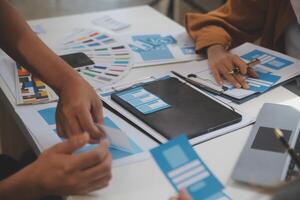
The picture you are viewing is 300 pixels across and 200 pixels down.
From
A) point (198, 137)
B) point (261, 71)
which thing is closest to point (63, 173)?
point (198, 137)

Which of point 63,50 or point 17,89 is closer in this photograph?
point 17,89

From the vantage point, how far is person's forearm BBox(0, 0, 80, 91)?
114cm

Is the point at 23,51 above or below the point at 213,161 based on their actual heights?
above

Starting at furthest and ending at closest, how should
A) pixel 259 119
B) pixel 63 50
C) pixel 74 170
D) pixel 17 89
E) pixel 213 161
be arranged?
pixel 63 50 → pixel 17 89 → pixel 259 119 → pixel 213 161 → pixel 74 170

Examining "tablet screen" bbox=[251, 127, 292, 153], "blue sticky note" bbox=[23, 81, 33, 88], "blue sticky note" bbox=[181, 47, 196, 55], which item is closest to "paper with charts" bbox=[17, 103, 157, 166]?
"blue sticky note" bbox=[23, 81, 33, 88]

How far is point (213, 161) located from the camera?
972 mm

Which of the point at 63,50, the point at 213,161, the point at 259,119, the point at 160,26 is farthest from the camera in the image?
the point at 160,26

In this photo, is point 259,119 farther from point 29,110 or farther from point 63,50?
point 63,50

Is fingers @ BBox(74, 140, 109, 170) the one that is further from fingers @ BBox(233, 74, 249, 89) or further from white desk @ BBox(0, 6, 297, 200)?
fingers @ BBox(233, 74, 249, 89)

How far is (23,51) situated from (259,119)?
611mm

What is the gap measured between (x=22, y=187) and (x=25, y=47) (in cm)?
46

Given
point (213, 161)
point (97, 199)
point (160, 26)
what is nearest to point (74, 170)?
point (97, 199)

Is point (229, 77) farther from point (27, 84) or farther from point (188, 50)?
point (27, 84)

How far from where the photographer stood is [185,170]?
0.81 m
